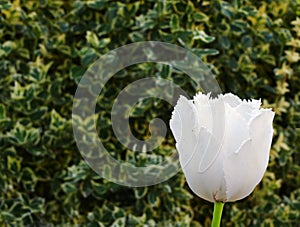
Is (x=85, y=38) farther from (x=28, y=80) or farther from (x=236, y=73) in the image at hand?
(x=236, y=73)

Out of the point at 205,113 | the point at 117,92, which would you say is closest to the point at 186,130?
the point at 205,113

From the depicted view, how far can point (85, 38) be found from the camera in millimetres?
1689

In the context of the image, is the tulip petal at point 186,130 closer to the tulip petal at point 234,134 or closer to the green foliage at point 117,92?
the tulip petal at point 234,134

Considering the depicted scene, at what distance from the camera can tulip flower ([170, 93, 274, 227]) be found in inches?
23.9

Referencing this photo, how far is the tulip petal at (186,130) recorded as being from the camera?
0.62 metres

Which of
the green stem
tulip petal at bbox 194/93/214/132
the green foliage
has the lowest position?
the green foliage

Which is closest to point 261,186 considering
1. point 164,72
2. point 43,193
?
point 164,72

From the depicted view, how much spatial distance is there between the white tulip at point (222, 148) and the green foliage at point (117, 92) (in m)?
0.84

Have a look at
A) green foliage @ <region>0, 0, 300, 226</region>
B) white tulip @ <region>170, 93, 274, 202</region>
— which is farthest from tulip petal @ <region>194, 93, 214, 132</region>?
green foliage @ <region>0, 0, 300, 226</region>

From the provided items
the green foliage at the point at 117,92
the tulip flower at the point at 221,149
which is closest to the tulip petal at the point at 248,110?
the tulip flower at the point at 221,149

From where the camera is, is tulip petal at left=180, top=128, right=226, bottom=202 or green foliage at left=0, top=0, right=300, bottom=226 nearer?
tulip petal at left=180, top=128, right=226, bottom=202

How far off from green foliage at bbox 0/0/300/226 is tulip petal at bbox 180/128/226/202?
0.85m

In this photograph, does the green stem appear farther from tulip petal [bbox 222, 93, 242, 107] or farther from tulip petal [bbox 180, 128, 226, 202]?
tulip petal [bbox 222, 93, 242, 107]

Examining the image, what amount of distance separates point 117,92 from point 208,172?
39.5 inches
